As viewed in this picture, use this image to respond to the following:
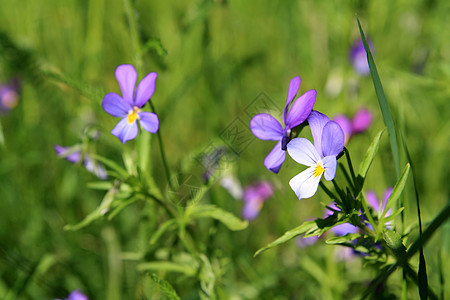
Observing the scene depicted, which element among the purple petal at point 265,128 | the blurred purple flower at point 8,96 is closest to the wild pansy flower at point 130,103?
the purple petal at point 265,128

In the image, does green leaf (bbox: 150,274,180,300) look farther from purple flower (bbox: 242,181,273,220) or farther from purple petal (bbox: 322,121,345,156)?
purple flower (bbox: 242,181,273,220)

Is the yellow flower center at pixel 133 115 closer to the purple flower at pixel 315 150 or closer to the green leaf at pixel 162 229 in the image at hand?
the green leaf at pixel 162 229

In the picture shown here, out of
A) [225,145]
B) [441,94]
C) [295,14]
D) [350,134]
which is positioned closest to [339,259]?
[350,134]

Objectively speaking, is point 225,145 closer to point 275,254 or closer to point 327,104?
point 275,254

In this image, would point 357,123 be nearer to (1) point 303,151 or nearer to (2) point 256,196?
(2) point 256,196

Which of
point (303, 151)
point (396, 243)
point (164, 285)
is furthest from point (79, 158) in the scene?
point (396, 243)

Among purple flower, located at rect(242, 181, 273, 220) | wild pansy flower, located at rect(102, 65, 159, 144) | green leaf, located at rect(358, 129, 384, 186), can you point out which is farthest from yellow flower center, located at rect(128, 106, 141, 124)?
purple flower, located at rect(242, 181, 273, 220)

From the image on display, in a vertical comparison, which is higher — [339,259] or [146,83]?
[146,83]
